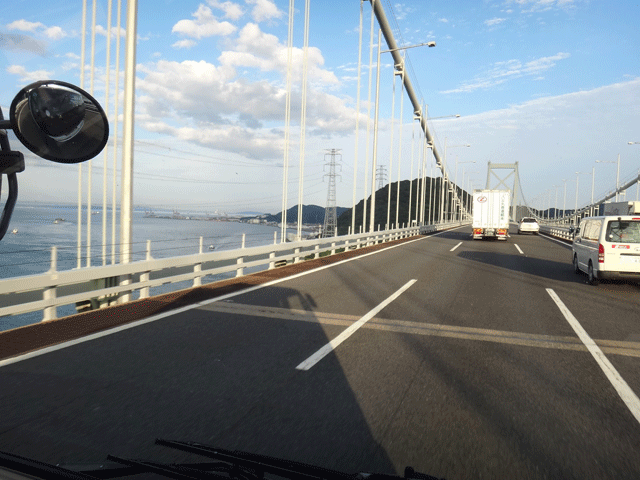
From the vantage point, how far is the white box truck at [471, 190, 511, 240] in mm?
34781

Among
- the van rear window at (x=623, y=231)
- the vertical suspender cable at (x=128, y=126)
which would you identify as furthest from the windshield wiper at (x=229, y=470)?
the van rear window at (x=623, y=231)

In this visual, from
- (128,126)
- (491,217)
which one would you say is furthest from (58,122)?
(491,217)

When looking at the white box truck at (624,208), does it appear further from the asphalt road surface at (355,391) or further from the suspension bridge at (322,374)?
the asphalt road surface at (355,391)

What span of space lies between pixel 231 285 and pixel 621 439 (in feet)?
30.0

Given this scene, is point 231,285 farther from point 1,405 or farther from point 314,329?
point 1,405

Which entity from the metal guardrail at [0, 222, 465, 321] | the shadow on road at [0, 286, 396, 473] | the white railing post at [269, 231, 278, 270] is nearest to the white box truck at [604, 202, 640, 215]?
the white railing post at [269, 231, 278, 270]

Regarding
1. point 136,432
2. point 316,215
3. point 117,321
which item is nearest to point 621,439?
point 136,432

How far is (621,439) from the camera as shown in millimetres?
3766

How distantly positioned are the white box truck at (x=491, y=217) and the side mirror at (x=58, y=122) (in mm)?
35023

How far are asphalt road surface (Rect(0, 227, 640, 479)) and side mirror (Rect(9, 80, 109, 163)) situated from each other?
7.16ft

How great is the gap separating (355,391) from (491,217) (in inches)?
1273

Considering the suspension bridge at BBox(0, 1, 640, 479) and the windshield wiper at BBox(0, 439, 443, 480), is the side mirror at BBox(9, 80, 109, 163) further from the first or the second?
the suspension bridge at BBox(0, 1, 640, 479)

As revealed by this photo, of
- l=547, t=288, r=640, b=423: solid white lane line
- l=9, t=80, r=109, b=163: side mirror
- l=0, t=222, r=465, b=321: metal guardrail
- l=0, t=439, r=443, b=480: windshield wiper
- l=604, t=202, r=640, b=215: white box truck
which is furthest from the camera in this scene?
l=604, t=202, r=640, b=215: white box truck

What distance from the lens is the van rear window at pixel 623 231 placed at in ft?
40.4
